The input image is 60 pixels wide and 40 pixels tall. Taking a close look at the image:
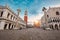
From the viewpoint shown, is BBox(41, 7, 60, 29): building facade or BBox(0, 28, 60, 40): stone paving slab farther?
BBox(41, 7, 60, 29): building facade

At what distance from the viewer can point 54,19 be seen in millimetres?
33406

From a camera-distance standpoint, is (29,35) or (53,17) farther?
(53,17)

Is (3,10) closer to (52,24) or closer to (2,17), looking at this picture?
(2,17)

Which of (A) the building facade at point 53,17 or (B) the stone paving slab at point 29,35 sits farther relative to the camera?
(A) the building facade at point 53,17

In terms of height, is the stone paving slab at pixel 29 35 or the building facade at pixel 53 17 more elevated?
the building facade at pixel 53 17

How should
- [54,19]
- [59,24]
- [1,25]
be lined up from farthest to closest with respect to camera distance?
1. [54,19]
2. [59,24]
3. [1,25]

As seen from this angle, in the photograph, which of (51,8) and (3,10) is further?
(51,8)

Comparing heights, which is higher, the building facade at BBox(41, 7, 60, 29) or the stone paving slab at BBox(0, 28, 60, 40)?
the building facade at BBox(41, 7, 60, 29)

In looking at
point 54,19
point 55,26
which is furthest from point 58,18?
point 55,26

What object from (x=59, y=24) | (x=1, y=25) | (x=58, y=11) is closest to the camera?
(x=1, y=25)

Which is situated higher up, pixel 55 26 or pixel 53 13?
pixel 53 13

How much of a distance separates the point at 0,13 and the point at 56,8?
25726 millimetres

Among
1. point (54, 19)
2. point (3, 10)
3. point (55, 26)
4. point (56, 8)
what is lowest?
point (55, 26)

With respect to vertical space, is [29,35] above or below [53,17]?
below
